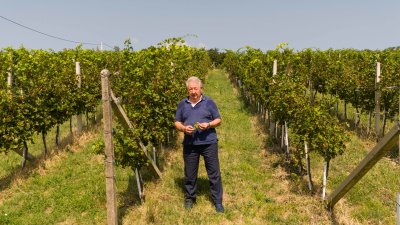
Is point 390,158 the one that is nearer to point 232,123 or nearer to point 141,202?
point 232,123

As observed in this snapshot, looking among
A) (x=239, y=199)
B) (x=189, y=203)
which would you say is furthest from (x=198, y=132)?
(x=239, y=199)

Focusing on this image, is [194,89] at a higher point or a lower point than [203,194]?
higher

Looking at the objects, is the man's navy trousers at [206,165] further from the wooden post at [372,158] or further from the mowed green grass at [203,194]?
the wooden post at [372,158]

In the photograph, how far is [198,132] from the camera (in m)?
5.27

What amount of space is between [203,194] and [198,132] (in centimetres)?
137

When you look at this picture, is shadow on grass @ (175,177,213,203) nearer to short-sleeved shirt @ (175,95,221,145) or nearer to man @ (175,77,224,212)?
man @ (175,77,224,212)

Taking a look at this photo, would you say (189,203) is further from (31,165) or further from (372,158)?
(31,165)

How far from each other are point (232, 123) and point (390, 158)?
502 cm

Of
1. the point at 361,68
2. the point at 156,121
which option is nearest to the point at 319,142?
the point at 156,121

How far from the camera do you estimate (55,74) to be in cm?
907

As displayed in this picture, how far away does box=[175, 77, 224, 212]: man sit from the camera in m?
5.16

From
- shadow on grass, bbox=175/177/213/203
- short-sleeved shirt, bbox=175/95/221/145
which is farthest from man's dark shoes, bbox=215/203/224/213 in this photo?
short-sleeved shirt, bbox=175/95/221/145

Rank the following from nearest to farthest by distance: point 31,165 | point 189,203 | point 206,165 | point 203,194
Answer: point 206,165, point 189,203, point 203,194, point 31,165

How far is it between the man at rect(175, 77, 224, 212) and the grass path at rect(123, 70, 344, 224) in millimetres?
345
